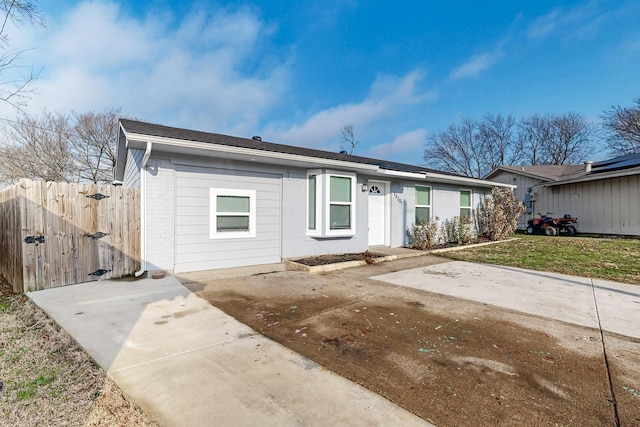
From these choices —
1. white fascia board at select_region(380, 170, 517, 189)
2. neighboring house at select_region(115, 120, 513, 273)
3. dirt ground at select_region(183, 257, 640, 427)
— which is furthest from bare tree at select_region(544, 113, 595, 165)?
dirt ground at select_region(183, 257, 640, 427)

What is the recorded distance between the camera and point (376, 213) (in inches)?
375

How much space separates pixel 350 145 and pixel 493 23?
14.4 metres

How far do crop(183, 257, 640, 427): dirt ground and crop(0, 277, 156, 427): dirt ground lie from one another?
1462 mm

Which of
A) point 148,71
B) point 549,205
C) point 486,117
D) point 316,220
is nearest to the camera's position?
point 316,220

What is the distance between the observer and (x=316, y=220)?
755cm

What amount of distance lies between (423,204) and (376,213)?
2.06 m

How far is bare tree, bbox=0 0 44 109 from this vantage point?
20.2ft

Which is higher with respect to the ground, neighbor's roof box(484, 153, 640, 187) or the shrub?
neighbor's roof box(484, 153, 640, 187)

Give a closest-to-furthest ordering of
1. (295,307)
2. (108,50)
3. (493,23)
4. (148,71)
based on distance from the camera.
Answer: (295,307), (108,50), (493,23), (148,71)

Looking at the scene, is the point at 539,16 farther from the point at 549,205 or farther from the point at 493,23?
the point at 549,205

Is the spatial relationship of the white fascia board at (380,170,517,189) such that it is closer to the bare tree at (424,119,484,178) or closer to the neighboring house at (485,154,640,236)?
the neighboring house at (485,154,640,236)

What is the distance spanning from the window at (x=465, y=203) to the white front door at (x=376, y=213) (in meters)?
3.94

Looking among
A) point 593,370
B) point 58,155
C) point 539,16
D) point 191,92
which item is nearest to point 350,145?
point 191,92

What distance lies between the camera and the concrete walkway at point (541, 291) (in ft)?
12.7
